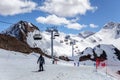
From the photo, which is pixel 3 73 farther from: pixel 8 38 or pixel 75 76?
pixel 8 38

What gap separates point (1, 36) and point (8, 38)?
7589mm

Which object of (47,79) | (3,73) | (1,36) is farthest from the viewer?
(1,36)

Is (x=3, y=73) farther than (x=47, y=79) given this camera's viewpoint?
Yes

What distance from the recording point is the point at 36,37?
67.1 m

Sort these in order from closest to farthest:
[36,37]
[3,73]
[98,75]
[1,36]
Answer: [98,75] < [3,73] < [36,37] < [1,36]

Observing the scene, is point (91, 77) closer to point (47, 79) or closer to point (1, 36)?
point (47, 79)

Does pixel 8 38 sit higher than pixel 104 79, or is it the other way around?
pixel 8 38

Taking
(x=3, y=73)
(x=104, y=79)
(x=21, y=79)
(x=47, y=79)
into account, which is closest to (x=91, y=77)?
(x=104, y=79)

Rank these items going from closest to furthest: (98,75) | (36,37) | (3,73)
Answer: (98,75) < (3,73) < (36,37)

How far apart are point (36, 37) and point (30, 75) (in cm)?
2733

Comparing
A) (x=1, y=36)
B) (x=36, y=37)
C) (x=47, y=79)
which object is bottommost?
(x=47, y=79)

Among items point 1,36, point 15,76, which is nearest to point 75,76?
point 15,76

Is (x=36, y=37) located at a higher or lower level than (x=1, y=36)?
lower

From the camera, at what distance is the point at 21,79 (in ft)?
125
